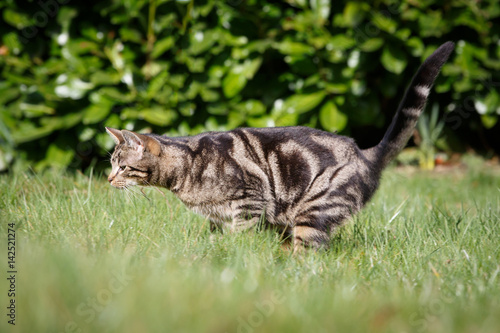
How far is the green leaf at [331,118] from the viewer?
14.4 feet

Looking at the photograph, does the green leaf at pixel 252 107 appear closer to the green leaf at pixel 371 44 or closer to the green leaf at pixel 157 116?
the green leaf at pixel 157 116

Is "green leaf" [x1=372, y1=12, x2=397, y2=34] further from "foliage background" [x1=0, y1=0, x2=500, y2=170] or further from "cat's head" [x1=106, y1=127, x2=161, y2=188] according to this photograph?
"cat's head" [x1=106, y1=127, x2=161, y2=188]

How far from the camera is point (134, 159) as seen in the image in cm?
312

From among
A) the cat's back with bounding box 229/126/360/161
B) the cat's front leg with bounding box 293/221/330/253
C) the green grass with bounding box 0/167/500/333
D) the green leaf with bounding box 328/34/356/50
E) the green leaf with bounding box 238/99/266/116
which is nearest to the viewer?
the green grass with bounding box 0/167/500/333

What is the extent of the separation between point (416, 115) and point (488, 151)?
358 centimetres

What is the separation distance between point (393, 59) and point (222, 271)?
9.78 feet

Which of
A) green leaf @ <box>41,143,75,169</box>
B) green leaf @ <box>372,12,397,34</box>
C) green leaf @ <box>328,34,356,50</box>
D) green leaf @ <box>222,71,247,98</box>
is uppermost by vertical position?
green leaf @ <box>372,12,397,34</box>

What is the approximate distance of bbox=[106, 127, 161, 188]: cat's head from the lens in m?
3.09

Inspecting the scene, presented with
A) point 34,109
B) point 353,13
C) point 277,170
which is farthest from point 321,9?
point 34,109

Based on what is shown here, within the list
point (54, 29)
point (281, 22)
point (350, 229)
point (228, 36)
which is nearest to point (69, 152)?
point (54, 29)

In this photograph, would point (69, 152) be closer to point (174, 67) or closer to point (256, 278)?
point (174, 67)

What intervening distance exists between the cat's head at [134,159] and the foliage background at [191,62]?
1.13 metres

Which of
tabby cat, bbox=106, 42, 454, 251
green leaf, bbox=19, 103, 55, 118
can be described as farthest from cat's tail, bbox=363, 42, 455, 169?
green leaf, bbox=19, 103, 55, 118

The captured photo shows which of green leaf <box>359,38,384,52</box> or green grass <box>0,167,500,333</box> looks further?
green leaf <box>359,38,384,52</box>
